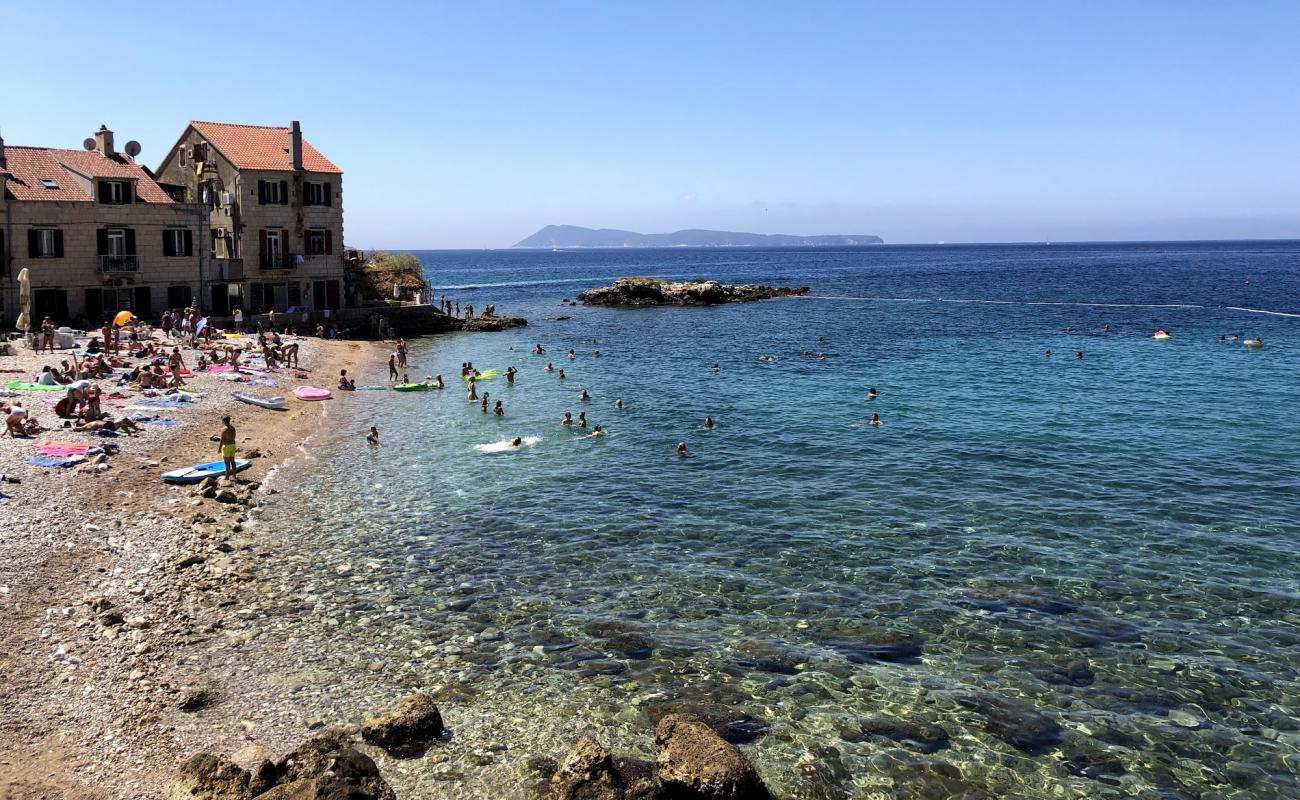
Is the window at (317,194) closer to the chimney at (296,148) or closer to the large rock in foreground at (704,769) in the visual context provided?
the chimney at (296,148)

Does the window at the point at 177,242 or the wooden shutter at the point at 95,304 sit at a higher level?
the window at the point at 177,242

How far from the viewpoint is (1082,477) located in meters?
27.7

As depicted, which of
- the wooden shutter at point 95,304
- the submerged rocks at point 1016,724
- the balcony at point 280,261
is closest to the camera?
the submerged rocks at point 1016,724

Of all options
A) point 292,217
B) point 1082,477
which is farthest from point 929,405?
point 292,217

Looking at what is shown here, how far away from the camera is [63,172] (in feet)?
162

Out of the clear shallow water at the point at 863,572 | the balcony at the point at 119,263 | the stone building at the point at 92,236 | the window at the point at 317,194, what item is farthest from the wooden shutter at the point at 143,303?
the clear shallow water at the point at 863,572

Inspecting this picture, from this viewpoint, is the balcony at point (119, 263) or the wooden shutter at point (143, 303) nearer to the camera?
the balcony at point (119, 263)

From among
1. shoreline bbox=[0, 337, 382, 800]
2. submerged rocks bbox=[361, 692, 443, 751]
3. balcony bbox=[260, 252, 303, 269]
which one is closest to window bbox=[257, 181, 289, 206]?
balcony bbox=[260, 252, 303, 269]

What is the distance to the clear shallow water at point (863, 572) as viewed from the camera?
1386 centimetres

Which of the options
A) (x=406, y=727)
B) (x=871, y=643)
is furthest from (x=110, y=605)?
(x=871, y=643)

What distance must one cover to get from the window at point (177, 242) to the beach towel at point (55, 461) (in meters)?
31.9

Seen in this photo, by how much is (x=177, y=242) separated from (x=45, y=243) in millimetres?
7269

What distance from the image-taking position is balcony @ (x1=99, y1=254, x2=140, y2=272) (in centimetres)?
4981

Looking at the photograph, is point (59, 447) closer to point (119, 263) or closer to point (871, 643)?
point (871, 643)
